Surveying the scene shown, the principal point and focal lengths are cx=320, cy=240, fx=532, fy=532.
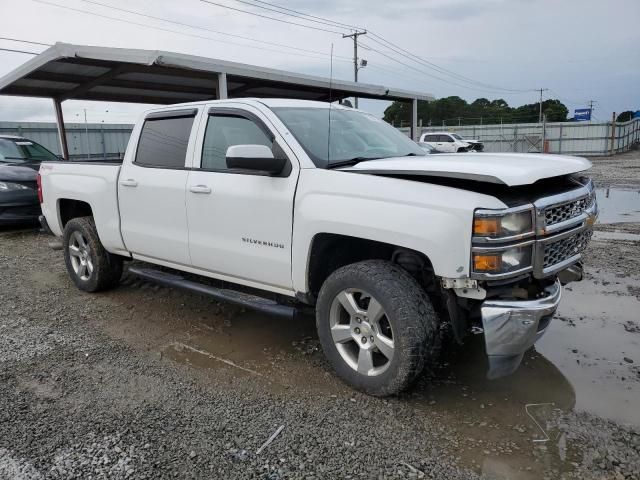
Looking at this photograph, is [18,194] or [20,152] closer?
[18,194]

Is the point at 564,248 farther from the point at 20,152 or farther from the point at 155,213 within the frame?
the point at 20,152

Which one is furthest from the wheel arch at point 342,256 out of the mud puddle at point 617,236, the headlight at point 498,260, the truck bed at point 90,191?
the mud puddle at point 617,236

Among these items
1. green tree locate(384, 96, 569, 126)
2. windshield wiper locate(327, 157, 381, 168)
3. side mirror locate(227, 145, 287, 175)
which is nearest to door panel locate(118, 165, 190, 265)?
side mirror locate(227, 145, 287, 175)

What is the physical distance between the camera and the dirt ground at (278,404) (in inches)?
111

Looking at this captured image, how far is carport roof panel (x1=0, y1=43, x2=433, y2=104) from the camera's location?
Answer: 30.7 feet

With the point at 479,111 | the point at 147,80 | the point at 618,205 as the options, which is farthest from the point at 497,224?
the point at 479,111

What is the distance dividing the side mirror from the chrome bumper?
66.4 inches

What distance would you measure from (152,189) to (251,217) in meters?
1.31

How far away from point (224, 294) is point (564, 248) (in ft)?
8.35

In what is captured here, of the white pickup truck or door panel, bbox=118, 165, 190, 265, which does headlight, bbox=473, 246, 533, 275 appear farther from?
door panel, bbox=118, 165, 190, 265

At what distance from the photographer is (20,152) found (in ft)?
35.7

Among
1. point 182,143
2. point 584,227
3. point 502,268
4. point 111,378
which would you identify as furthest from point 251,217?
point 584,227

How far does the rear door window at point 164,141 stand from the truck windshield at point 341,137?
3.32 feet

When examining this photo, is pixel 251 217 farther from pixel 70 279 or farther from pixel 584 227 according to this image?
pixel 70 279
